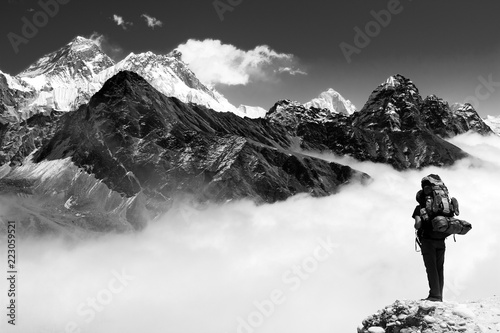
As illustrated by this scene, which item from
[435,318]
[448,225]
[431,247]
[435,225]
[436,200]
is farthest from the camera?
[431,247]

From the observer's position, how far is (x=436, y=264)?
19188 mm

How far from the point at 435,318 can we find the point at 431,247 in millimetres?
3639

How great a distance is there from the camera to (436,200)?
1858 cm

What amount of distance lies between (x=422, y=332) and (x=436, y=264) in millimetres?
3886

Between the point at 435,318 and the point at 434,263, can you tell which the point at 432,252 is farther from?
the point at 435,318

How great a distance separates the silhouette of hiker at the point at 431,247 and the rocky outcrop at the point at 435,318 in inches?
62.0

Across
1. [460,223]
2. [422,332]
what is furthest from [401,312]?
[460,223]

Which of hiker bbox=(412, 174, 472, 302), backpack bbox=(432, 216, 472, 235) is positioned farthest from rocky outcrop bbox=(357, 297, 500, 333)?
backpack bbox=(432, 216, 472, 235)

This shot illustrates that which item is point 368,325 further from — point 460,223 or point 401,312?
point 460,223

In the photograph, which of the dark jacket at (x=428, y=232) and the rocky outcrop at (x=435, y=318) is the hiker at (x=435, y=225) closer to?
the dark jacket at (x=428, y=232)

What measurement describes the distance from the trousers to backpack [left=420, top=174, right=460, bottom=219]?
114cm

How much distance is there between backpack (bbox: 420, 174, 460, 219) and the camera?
60.7 feet

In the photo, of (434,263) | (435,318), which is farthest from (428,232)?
(435,318)

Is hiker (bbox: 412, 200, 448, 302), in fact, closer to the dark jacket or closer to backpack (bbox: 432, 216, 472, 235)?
the dark jacket
